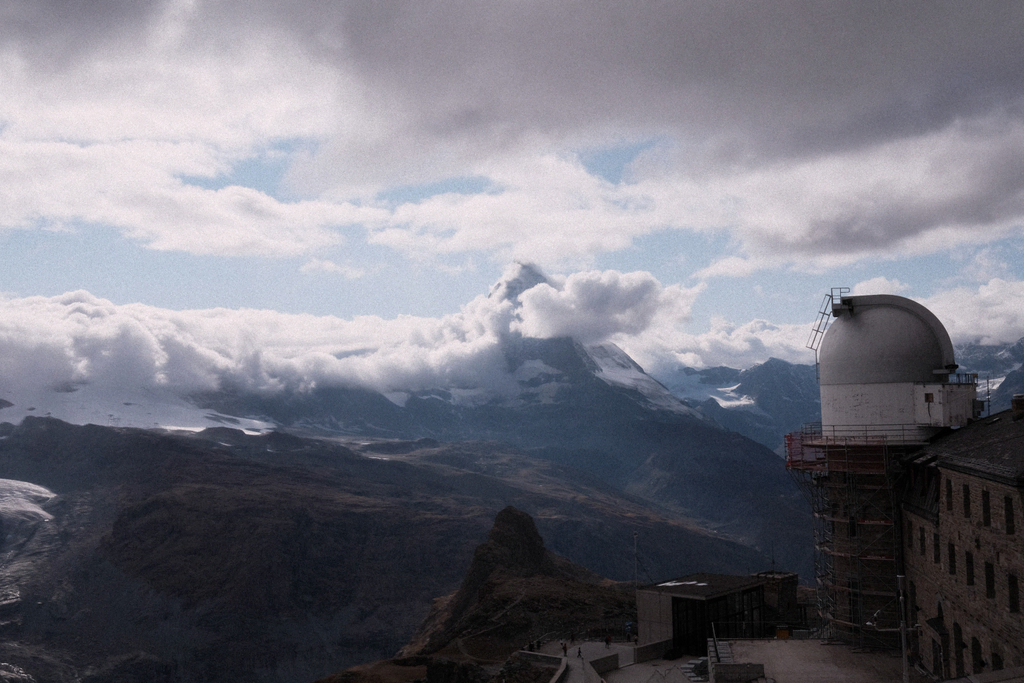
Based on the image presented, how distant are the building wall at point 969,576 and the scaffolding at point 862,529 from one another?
152 cm

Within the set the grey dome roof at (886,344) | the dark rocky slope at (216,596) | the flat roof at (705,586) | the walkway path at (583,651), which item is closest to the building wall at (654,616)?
the flat roof at (705,586)

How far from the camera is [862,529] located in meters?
44.4

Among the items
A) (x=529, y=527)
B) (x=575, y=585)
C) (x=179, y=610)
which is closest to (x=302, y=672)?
(x=179, y=610)

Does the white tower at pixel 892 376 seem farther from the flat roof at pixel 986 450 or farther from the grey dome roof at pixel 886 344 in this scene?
the flat roof at pixel 986 450

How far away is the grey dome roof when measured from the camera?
1736 inches

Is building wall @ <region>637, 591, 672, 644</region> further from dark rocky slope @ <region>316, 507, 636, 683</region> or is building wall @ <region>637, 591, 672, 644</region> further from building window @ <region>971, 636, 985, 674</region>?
building window @ <region>971, 636, 985, 674</region>

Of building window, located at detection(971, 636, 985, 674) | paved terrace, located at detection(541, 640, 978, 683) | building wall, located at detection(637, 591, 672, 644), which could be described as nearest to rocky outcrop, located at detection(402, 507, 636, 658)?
building wall, located at detection(637, 591, 672, 644)

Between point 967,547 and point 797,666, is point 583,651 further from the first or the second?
point 967,547

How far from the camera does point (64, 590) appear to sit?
175m

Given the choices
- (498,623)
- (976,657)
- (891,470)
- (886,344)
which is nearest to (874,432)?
(891,470)

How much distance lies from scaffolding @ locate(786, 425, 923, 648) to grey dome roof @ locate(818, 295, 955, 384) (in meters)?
3.11

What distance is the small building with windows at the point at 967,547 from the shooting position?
2952cm

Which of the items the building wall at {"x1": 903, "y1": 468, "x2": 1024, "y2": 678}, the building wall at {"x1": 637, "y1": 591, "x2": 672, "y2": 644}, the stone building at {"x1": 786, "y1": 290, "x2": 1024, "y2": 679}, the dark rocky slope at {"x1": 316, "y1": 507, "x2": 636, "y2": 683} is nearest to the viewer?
the building wall at {"x1": 903, "y1": 468, "x2": 1024, "y2": 678}

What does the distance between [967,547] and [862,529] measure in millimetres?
10821
